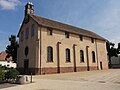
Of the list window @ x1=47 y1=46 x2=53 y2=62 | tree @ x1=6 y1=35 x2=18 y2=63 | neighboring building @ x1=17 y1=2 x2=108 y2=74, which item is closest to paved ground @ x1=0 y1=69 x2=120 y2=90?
neighboring building @ x1=17 y1=2 x2=108 y2=74

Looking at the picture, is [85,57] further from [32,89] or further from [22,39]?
[32,89]

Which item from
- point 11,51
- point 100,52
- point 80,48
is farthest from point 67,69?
point 11,51

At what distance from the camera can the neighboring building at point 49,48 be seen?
26.9 meters

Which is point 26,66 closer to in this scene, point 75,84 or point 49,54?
point 49,54

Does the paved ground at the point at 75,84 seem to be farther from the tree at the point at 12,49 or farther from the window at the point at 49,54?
the tree at the point at 12,49

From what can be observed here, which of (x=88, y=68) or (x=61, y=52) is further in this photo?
(x=88, y=68)

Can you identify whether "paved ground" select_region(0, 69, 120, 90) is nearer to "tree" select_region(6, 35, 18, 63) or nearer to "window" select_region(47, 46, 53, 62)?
"window" select_region(47, 46, 53, 62)

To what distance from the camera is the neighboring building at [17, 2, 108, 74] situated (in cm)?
2688

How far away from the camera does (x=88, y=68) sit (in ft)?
115

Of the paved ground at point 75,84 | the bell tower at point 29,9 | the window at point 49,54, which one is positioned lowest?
the paved ground at point 75,84

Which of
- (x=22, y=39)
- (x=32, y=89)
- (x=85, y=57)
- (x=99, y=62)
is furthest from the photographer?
(x=99, y=62)

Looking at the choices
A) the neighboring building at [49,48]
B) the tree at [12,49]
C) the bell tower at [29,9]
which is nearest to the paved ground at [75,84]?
the neighboring building at [49,48]

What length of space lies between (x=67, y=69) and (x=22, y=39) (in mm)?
11121

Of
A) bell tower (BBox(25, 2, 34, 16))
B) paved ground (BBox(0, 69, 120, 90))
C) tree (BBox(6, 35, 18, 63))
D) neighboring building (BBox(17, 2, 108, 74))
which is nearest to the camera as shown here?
paved ground (BBox(0, 69, 120, 90))
